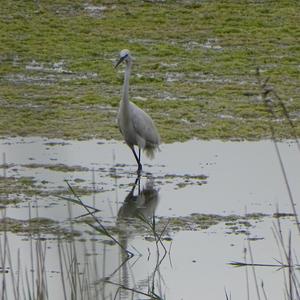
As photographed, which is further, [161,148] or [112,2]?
[112,2]

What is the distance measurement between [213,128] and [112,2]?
7102 millimetres

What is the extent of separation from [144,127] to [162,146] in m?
0.78

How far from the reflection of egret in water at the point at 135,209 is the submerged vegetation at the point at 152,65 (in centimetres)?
188

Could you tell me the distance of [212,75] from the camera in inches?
562

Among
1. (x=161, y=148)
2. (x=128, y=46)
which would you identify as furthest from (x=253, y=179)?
(x=128, y=46)

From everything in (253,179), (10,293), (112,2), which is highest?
(112,2)

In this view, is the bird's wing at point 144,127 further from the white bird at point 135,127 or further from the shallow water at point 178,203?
the shallow water at point 178,203

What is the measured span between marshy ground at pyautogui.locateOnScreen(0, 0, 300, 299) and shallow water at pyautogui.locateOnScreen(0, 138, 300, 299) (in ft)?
0.06

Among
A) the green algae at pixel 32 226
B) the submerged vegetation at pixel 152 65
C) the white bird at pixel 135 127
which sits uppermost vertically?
the submerged vegetation at pixel 152 65

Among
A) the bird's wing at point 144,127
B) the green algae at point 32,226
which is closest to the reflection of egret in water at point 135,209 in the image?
the green algae at point 32,226

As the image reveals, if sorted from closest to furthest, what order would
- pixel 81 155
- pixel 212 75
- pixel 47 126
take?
pixel 81 155 < pixel 47 126 < pixel 212 75

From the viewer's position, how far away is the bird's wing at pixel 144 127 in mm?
10430

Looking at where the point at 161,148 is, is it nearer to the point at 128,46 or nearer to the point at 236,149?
the point at 236,149

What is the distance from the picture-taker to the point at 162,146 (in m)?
11.2
